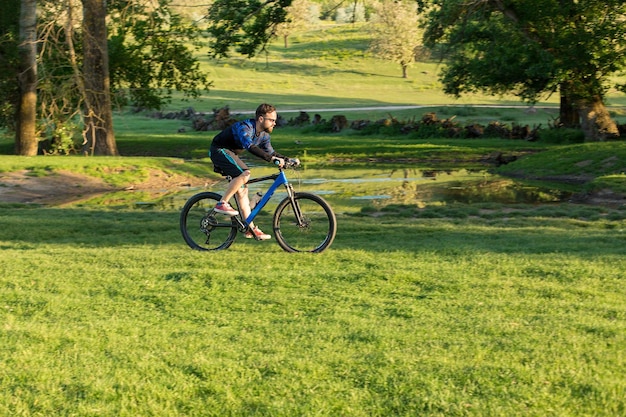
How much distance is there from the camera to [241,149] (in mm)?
10555

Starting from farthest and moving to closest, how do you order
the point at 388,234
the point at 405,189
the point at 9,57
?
the point at 9,57 → the point at 405,189 → the point at 388,234

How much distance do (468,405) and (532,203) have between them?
632 inches

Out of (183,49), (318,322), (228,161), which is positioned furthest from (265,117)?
(183,49)

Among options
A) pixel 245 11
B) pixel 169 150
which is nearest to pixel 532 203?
pixel 245 11

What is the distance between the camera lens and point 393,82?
97875mm

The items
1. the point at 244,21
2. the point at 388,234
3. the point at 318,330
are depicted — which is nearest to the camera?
the point at 318,330

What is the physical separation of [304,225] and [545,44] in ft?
73.4

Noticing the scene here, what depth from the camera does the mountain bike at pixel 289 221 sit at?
1058cm

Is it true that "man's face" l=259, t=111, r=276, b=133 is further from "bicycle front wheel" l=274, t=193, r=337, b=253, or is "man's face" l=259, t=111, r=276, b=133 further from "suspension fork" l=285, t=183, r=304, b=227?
"bicycle front wheel" l=274, t=193, r=337, b=253

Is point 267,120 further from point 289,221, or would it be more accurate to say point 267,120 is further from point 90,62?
point 90,62

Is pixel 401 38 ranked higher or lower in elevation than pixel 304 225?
higher

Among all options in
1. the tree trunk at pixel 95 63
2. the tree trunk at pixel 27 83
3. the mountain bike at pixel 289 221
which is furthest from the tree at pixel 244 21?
the mountain bike at pixel 289 221

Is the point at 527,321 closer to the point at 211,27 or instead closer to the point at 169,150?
the point at 211,27

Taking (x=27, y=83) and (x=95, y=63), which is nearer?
(x=95, y=63)
